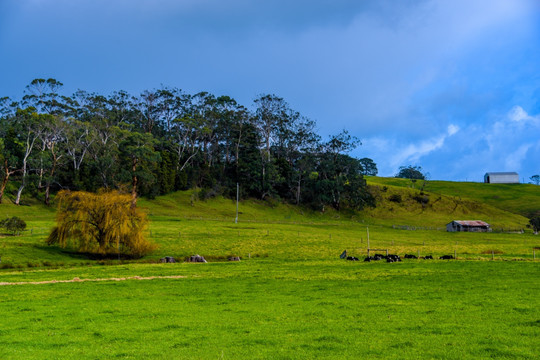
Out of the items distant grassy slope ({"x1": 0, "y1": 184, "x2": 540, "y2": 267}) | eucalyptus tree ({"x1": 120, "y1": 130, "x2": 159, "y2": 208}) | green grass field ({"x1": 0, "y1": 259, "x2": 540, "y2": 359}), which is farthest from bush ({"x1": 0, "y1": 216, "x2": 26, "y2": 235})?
eucalyptus tree ({"x1": 120, "y1": 130, "x2": 159, "y2": 208})

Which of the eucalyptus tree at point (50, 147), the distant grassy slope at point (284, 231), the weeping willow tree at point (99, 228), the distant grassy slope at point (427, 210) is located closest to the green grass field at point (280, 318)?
the weeping willow tree at point (99, 228)

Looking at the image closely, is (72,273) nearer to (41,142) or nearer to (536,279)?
(536,279)

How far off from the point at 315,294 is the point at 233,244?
45.2 metres

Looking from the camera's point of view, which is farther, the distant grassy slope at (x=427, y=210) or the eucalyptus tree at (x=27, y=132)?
the distant grassy slope at (x=427, y=210)

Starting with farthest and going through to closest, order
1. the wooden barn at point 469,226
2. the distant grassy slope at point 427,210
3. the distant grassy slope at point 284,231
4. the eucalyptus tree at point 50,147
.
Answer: the distant grassy slope at point 427,210 → the wooden barn at point 469,226 → the eucalyptus tree at point 50,147 → the distant grassy slope at point 284,231

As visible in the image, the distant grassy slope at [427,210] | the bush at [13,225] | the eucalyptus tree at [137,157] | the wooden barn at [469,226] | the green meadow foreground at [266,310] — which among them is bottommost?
the green meadow foreground at [266,310]

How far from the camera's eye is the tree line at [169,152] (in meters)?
112

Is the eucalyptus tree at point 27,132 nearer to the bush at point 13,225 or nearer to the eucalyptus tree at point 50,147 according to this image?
the eucalyptus tree at point 50,147

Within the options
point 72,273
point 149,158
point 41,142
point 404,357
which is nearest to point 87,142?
point 41,142

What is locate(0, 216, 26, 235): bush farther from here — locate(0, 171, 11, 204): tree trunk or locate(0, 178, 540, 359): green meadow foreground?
locate(0, 171, 11, 204): tree trunk

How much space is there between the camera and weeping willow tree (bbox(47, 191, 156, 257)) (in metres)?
59.4

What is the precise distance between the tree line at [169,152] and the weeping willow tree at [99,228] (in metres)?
41.8

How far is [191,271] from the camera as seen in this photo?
4403 centimetres

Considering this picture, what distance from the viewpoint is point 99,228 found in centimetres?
5988
